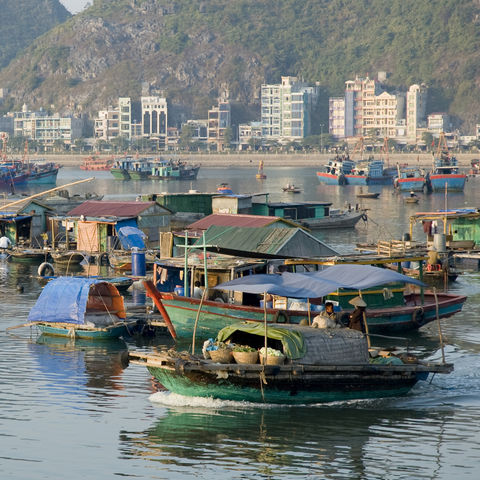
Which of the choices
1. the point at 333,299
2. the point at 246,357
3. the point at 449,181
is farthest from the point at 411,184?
the point at 246,357

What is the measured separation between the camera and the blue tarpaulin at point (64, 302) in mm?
34656

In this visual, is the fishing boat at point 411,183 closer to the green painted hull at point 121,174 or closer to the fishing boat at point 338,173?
the fishing boat at point 338,173

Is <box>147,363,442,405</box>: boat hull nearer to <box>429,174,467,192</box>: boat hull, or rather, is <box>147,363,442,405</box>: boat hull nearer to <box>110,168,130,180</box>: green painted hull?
<box>429,174,467,192</box>: boat hull

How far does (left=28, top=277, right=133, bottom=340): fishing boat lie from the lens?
34562 mm

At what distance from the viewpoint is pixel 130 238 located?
182 feet

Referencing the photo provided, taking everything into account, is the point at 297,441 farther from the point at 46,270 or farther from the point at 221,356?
the point at 46,270

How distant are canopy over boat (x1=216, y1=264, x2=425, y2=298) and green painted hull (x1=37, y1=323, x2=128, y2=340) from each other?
5.61m

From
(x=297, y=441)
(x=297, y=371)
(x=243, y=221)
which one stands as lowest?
(x=297, y=441)

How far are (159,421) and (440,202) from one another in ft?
311

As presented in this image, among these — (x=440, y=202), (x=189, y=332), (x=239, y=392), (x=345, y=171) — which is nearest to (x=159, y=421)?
(x=239, y=392)

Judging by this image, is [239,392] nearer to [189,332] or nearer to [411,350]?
[189,332]

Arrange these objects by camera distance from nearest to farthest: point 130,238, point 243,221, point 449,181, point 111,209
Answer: point 243,221 → point 130,238 → point 111,209 → point 449,181

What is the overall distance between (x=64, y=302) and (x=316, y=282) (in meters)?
9.85

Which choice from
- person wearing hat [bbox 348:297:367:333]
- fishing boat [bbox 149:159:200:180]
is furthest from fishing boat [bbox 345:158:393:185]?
person wearing hat [bbox 348:297:367:333]
